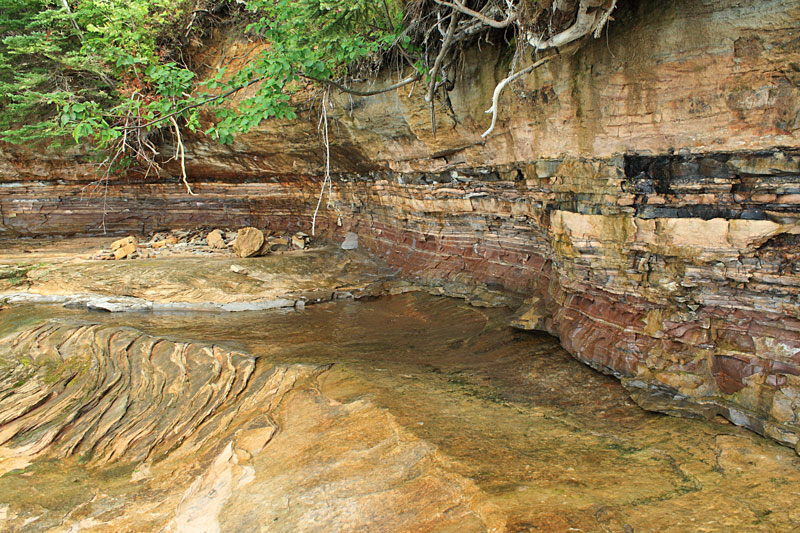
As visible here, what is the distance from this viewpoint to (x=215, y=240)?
441 inches

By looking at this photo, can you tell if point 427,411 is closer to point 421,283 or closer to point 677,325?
point 677,325

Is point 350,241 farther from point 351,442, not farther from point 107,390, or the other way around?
point 351,442

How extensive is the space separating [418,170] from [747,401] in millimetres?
5582

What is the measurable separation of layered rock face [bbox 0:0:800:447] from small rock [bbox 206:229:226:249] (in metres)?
5.37

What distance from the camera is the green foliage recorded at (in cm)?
584

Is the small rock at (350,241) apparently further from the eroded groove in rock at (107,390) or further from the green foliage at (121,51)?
the eroded groove in rock at (107,390)

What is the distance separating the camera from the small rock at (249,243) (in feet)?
33.3

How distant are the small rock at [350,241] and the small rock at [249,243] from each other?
1847 mm

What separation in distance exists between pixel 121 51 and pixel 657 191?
683cm

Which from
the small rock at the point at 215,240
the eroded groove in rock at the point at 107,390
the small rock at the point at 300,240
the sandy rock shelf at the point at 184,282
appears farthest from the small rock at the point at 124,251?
the eroded groove in rock at the point at 107,390

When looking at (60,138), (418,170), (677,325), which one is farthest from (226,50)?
(677,325)

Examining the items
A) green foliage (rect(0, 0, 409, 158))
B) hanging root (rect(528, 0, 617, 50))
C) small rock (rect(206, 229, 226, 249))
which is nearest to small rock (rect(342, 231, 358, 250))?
small rock (rect(206, 229, 226, 249))

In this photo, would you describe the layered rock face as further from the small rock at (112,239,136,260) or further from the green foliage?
the small rock at (112,239,136,260)

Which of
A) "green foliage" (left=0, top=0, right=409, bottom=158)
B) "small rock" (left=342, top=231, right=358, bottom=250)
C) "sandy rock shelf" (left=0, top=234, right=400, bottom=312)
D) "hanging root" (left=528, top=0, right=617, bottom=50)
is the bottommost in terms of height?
"sandy rock shelf" (left=0, top=234, right=400, bottom=312)
